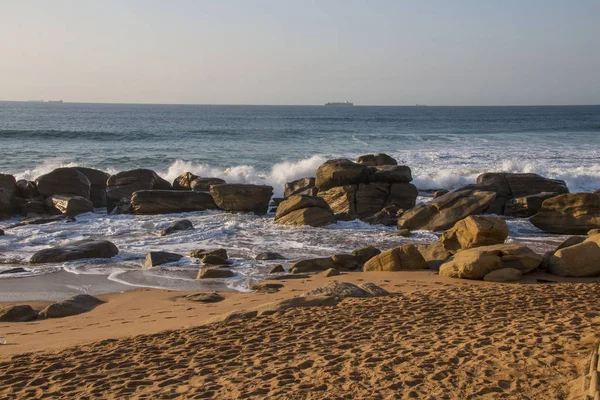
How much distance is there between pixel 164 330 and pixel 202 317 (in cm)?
98

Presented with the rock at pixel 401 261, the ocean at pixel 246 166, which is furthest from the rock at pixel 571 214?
the rock at pixel 401 261

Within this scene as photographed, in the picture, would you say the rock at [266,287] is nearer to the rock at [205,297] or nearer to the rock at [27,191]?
the rock at [205,297]

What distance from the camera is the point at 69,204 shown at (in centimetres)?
2075

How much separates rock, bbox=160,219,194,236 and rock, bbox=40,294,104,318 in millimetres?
6805

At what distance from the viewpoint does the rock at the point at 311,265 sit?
13.2 meters

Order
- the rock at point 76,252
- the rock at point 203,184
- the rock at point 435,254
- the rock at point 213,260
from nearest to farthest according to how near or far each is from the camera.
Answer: the rock at point 435,254
the rock at point 213,260
the rock at point 76,252
the rock at point 203,184

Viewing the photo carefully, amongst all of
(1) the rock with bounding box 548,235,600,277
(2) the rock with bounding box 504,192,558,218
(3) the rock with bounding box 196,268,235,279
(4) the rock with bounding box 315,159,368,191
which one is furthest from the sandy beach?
(4) the rock with bounding box 315,159,368,191

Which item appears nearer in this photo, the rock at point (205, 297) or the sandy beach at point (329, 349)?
the sandy beach at point (329, 349)

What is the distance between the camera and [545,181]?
2147 centimetres

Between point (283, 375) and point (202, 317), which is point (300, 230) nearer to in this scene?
point (202, 317)

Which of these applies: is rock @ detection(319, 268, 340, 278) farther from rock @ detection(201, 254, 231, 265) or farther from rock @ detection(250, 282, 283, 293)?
rock @ detection(201, 254, 231, 265)

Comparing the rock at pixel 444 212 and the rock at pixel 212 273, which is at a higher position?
the rock at pixel 444 212

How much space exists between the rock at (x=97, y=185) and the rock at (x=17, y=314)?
44.4ft

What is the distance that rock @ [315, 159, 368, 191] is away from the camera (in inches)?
829
